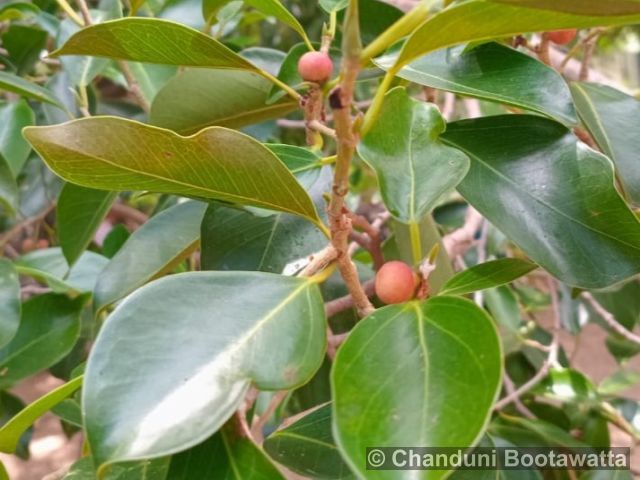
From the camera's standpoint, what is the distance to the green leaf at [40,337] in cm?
70

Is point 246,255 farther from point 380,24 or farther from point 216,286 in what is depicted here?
point 380,24

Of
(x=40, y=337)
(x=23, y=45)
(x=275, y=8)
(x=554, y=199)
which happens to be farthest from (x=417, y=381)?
(x=23, y=45)

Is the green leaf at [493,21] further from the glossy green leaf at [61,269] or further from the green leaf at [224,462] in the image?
the glossy green leaf at [61,269]

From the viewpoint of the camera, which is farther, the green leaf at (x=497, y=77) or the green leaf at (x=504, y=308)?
the green leaf at (x=504, y=308)

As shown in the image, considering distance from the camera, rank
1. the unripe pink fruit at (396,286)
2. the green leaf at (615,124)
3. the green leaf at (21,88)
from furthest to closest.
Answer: the green leaf at (21,88), the green leaf at (615,124), the unripe pink fruit at (396,286)

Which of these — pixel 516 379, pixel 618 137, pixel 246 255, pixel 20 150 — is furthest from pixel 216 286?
pixel 516 379

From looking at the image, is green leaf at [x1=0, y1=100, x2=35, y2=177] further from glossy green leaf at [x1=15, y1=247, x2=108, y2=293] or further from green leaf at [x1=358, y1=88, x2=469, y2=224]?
green leaf at [x1=358, y1=88, x2=469, y2=224]

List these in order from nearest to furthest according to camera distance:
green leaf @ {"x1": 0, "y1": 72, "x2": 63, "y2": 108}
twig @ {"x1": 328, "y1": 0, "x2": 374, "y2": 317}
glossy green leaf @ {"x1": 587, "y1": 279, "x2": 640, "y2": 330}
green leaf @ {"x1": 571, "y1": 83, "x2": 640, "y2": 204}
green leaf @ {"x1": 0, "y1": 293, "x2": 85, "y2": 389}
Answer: twig @ {"x1": 328, "y1": 0, "x2": 374, "y2": 317} → green leaf @ {"x1": 571, "y1": 83, "x2": 640, "y2": 204} → green leaf @ {"x1": 0, "y1": 72, "x2": 63, "y2": 108} → green leaf @ {"x1": 0, "y1": 293, "x2": 85, "y2": 389} → glossy green leaf @ {"x1": 587, "y1": 279, "x2": 640, "y2": 330}

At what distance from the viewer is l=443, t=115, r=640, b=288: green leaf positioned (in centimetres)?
40

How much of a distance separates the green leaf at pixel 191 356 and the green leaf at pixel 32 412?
6 centimetres

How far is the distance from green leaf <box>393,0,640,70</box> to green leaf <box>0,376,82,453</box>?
251 mm

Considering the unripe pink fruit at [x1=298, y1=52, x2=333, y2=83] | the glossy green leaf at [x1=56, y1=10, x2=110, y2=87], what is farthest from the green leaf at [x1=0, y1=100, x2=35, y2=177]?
the unripe pink fruit at [x1=298, y1=52, x2=333, y2=83]

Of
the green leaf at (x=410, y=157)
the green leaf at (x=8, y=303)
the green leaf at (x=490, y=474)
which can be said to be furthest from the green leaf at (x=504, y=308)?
the green leaf at (x=8, y=303)

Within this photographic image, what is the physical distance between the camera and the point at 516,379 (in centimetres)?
96
